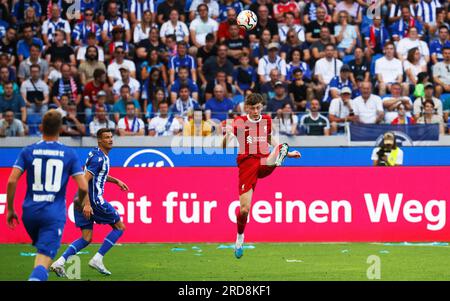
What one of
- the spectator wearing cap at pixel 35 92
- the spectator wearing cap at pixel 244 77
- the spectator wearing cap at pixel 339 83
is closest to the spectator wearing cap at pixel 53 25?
the spectator wearing cap at pixel 35 92

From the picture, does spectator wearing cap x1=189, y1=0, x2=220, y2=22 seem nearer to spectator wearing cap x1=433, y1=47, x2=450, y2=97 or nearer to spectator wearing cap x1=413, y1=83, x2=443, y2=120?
spectator wearing cap x1=433, y1=47, x2=450, y2=97

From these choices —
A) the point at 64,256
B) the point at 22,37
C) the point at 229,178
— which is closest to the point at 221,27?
the point at 22,37

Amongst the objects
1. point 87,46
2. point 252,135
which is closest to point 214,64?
point 87,46

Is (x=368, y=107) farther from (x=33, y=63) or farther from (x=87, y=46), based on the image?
(x=33, y=63)

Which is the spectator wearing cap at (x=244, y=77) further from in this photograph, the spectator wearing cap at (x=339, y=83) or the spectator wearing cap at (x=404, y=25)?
the spectator wearing cap at (x=404, y=25)

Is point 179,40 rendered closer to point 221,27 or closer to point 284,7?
point 221,27

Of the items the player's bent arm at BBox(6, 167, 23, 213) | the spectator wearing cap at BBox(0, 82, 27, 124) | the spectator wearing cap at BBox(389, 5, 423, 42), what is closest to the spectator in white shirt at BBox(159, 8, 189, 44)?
the spectator wearing cap at BBox(0, 82, 27, 124)

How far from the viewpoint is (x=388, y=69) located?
78.4 ft

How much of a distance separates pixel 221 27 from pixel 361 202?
7.92 metres

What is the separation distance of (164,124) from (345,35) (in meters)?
5.88

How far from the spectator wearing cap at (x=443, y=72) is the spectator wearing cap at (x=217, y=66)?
5.05 m

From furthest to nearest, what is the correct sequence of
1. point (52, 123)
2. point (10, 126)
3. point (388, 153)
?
point (10, 126) < point (388, 153) < point (52, 123)

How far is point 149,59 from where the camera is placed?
24.3 metres

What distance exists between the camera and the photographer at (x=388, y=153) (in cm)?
2043
